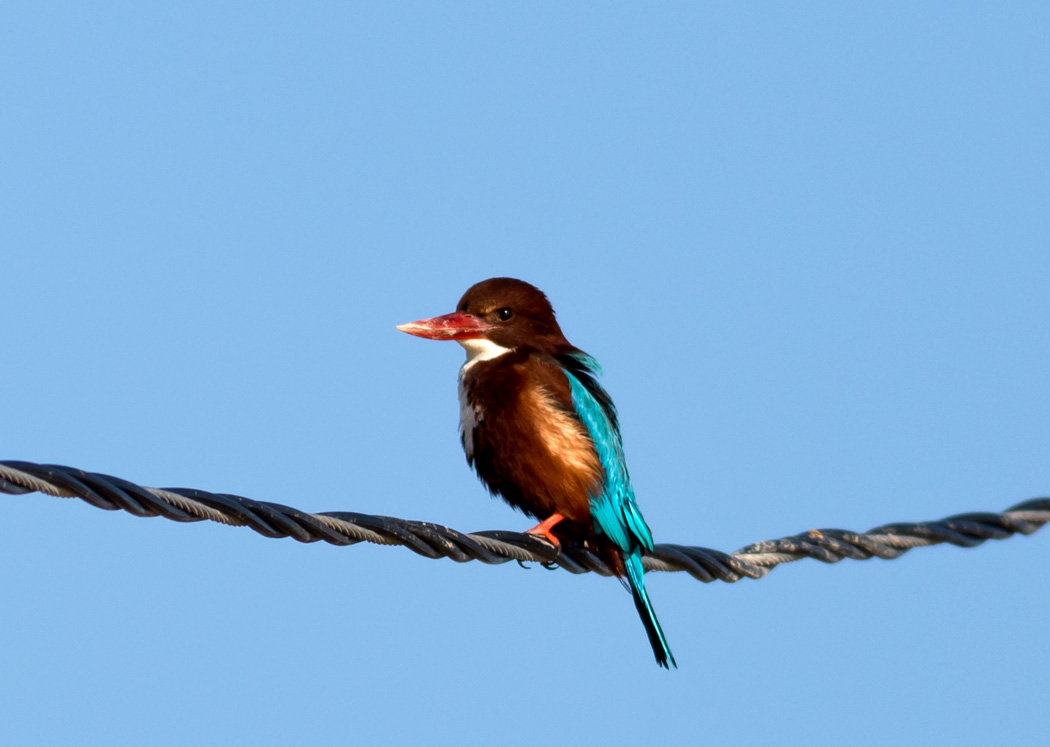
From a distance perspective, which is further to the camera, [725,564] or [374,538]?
[725,564]

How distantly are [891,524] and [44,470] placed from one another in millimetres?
2565

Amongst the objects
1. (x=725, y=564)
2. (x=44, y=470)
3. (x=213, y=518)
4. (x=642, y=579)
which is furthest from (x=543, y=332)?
(x=44, y=470)

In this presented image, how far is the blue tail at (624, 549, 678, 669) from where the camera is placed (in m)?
4.57

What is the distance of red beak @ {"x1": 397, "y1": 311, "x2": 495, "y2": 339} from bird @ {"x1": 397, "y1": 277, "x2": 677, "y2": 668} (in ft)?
0.53

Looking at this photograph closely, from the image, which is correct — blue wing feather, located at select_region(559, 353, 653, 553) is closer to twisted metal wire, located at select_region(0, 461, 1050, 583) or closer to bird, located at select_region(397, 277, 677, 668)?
bird, located at select_region(397, 277, 677, 668)

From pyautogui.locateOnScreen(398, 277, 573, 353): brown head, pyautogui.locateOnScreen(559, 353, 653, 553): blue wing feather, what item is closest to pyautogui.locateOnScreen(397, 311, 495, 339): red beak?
pyautogui.locateOnScreen(398, 277, 573, 353): brown head

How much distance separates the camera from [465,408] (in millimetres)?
5070

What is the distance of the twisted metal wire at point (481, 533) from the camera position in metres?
2.71

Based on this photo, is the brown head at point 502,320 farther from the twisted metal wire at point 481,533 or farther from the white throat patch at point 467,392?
the twisted metal wire at point 481,533

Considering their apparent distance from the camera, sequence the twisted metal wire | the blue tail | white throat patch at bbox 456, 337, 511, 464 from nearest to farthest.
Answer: the twisted metal wire < the blue tail < white throat patch at bbox 456, 337, 511, 464

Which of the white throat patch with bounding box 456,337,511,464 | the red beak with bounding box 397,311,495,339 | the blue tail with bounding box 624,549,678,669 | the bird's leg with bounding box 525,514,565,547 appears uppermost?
the red beak with bounding box 397,311,495,339

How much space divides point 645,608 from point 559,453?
621mm

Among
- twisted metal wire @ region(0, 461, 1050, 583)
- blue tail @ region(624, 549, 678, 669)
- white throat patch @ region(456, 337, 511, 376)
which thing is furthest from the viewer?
white throat patch @ region(456, 337, 511, 376)

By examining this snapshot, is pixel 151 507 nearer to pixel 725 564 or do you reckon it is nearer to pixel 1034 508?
pixel 725 564
